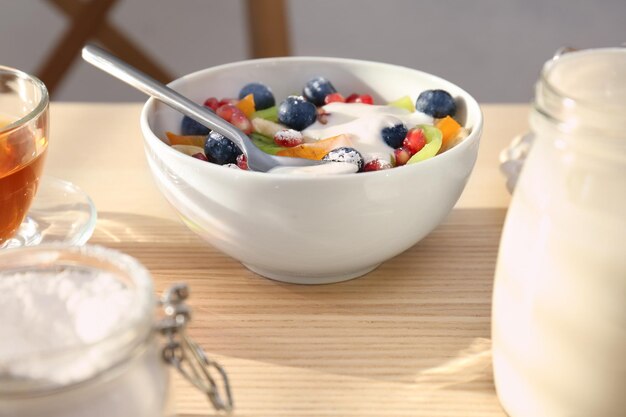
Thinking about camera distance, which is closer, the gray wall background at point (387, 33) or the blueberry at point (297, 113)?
the blueberry at point (297, 113)

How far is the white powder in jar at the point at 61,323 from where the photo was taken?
0.42 metres

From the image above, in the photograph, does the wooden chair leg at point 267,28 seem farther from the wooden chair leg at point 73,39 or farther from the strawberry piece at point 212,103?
the strawberry piece at point 212,103

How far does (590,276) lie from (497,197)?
42 centimetres

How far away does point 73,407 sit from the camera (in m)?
0.44

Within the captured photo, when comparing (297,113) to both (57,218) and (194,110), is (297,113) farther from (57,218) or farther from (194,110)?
(57,218)

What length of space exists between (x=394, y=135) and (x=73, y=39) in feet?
4.76

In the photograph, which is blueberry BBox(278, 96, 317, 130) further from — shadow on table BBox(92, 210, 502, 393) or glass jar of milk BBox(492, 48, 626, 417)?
glass jar of milk BBox(492, 48, 626, 417)

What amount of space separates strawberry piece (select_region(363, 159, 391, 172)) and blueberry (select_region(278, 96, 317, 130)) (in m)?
0.11

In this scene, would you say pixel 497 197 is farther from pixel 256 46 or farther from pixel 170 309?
pixel 256 46

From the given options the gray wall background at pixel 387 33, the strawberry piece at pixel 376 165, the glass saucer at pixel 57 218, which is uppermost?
the strawberry piece at pixel 376 165

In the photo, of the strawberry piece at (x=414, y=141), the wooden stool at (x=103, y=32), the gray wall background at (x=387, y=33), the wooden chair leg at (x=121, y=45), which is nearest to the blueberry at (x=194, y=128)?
the strawberry piece at (x=414, y=141)

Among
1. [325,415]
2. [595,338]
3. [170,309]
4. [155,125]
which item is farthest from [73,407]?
[155,125]

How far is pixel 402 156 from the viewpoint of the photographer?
0.79 meters

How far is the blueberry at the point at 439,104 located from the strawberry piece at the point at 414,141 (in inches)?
1.7
